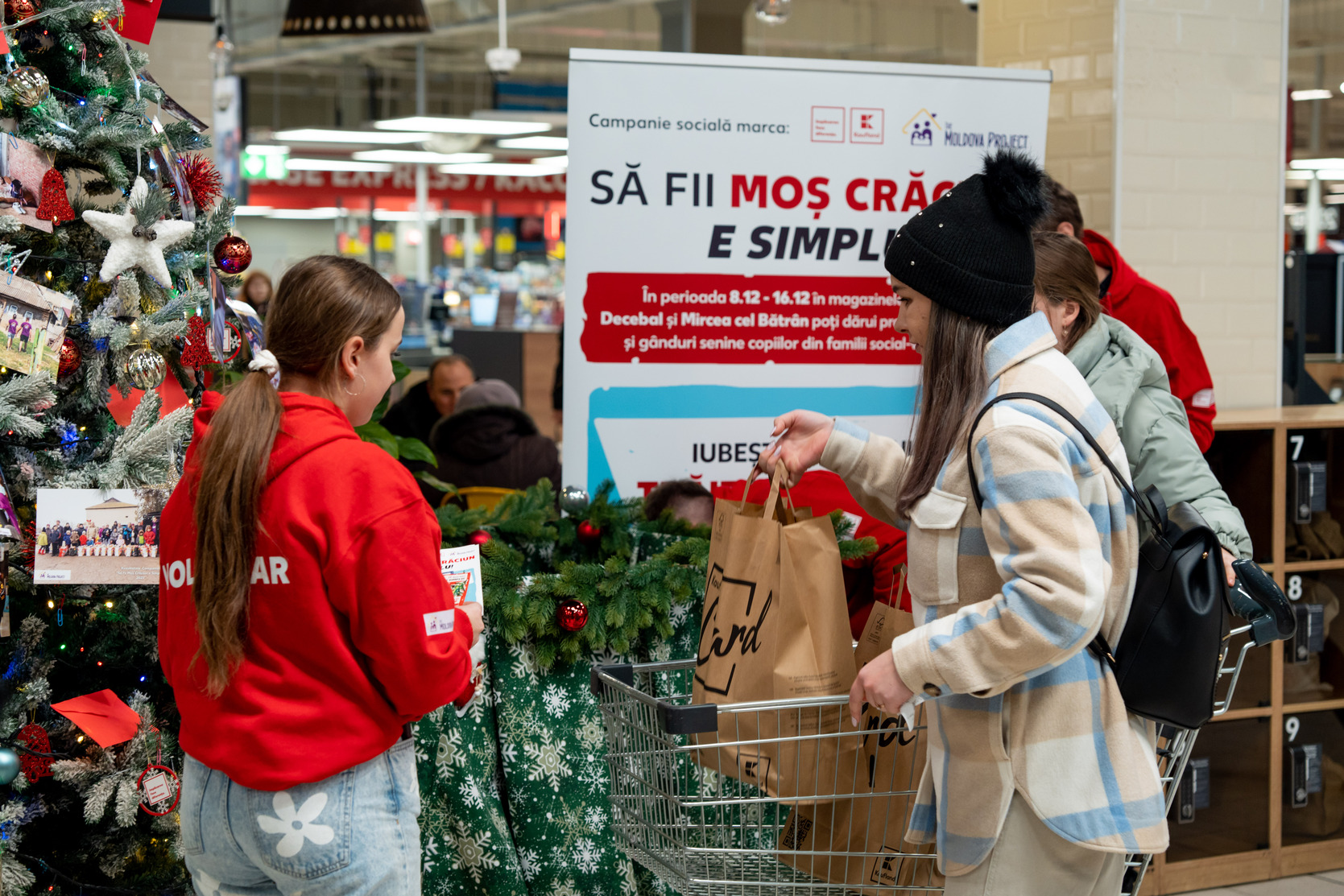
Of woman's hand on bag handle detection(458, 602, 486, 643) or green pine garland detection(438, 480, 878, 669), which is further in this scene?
green pine garland detection(438, 480, 878, 669)

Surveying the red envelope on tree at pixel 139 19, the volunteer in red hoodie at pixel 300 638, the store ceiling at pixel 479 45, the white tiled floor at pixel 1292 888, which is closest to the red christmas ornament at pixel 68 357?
the red envelope on tree at pixel 139 19

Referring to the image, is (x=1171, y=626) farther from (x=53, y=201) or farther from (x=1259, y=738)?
(x=1259, y=738)

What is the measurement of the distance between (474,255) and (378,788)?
22841 mm

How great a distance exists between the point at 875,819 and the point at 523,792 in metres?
1.00

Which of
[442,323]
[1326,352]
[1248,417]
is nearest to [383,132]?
[442,323]

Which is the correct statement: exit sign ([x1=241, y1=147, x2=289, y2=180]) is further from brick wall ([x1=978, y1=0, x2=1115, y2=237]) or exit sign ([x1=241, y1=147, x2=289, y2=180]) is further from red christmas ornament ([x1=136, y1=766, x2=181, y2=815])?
red christmas ornament ([x1=136, y1=766, x2=181, y2=815])

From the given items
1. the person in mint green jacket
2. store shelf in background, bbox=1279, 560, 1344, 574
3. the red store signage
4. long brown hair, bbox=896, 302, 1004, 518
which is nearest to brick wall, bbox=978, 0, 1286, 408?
store shelf in background, bbox=1279, 560, 1344, 574

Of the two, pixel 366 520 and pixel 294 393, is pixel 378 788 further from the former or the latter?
pixel 294 393

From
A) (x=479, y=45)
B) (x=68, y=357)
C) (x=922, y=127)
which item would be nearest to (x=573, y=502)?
(x=68, y=357)

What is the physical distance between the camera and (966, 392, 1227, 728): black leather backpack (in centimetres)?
161

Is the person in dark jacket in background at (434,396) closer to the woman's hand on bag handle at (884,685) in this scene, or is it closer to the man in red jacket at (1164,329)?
the man in red jacket at (1164,329)

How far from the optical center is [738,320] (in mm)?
3209

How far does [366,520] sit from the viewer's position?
4.99 feet

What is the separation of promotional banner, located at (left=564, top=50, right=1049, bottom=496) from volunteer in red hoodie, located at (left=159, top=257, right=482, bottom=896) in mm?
1528
